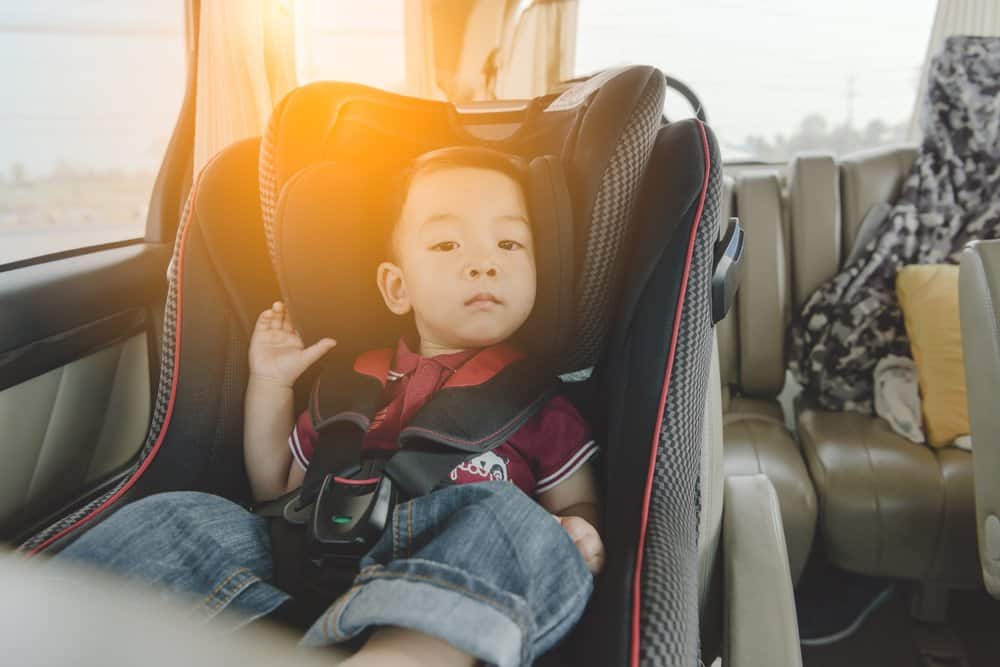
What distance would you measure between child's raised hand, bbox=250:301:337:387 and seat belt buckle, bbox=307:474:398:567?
0.78ft

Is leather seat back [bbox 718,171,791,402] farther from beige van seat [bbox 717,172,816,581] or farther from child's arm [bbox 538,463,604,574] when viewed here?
child's arm [bbox 538,463,604,574]

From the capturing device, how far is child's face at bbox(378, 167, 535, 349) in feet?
3.01

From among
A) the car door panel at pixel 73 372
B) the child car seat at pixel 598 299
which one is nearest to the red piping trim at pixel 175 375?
the child car seat at pixel 598 299

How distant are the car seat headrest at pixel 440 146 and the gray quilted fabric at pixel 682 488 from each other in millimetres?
118

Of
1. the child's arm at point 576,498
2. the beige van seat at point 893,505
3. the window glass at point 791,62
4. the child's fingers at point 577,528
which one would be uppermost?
the window glass at point 791,62

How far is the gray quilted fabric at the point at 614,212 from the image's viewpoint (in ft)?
2.90

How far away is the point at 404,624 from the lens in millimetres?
585

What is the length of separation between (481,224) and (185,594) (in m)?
0.53

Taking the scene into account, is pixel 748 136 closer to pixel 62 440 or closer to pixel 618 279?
pixel 618 279

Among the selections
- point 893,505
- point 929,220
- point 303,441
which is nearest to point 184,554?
point 303,441

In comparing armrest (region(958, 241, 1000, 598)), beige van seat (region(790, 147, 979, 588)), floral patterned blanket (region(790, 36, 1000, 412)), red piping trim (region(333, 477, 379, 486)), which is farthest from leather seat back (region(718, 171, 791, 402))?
red piping trim (region(333, 477, 379, 486))

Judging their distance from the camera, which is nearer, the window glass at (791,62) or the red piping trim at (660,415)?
the red piping trim at (660,415)

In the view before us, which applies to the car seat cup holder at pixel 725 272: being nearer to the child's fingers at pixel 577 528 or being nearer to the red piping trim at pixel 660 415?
the red piping trim at pixel 660 415

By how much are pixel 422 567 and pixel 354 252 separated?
490 millimetres
